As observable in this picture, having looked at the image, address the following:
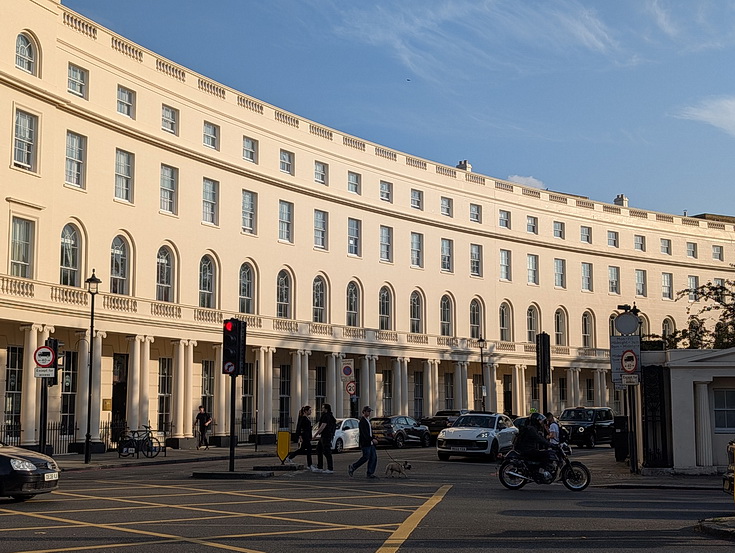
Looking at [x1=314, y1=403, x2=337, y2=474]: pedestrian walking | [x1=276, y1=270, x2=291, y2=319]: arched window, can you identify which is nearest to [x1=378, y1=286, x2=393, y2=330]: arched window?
[x1=276, y1=270, x2=291, y2=319]: arched window

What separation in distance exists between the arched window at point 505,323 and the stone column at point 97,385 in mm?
32340

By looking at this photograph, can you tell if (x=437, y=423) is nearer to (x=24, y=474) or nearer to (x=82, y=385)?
(x=82, y=385)

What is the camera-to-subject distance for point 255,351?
156 feet

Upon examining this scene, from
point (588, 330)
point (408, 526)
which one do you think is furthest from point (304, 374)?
point (408, 526)

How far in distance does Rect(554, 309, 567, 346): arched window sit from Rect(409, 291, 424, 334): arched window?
44.1 feet

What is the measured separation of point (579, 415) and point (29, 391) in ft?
80.8

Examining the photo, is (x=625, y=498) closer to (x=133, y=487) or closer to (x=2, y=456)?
(x=133, y=487)

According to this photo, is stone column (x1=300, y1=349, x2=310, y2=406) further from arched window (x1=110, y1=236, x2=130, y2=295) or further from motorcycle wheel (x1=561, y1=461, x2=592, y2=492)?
motorcycle wheel (x1=561, y1=461, x2=592, y2=492)

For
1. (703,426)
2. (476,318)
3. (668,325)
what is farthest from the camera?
(668,325)

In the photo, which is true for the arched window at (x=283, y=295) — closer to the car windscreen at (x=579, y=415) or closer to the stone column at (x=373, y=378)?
the stone column at (x=373, y=378)

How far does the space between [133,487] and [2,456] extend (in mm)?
5029

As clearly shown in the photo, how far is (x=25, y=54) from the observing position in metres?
35.0

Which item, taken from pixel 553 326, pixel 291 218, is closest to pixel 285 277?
pixel 291 218

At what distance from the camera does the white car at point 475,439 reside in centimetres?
3322
